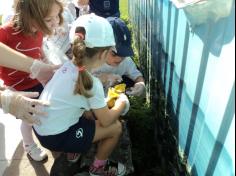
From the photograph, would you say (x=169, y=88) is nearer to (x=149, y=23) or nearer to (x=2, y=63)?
(x=149, y=23)

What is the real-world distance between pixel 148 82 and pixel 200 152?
6.05 feet

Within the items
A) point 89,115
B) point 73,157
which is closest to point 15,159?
point 73,157

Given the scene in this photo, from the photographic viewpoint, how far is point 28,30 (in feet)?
8.70

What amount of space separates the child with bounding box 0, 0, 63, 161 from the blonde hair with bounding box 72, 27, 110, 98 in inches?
21.0

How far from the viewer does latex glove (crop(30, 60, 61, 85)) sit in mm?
2531

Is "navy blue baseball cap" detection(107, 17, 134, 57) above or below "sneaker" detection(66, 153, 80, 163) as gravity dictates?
above

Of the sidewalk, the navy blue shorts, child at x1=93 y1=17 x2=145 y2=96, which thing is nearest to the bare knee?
the navy blue shorts

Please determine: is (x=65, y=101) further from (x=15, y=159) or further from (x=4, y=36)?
(x=15, y=159)

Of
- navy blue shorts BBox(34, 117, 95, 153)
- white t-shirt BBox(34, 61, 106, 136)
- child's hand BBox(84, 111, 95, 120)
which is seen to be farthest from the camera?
child's hand BBox(84, 111, 95, 120)

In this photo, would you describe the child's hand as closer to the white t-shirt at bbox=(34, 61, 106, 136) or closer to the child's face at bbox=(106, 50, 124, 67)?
the white t-shirt at bbox=(34, 61, 106, 136)

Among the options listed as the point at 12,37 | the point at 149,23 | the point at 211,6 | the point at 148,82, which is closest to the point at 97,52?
the point at 12,37

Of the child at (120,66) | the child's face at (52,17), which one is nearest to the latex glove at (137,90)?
the child at (120,66)

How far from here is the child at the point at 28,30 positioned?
2598mm

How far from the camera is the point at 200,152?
5.75 ft
